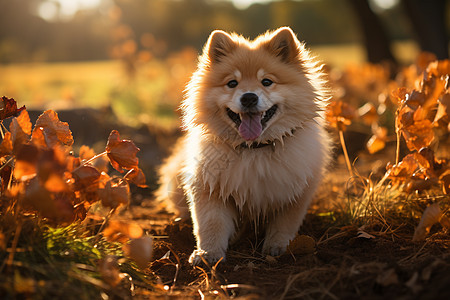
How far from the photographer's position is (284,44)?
2945 mm

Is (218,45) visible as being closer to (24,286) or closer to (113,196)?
(113,196)

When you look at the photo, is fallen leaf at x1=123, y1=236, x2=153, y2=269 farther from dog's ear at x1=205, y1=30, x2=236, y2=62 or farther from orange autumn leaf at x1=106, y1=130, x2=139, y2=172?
dog's ear at x1=205, y1=30, x2=236, y2=62

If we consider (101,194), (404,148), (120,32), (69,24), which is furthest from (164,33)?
(101,194)

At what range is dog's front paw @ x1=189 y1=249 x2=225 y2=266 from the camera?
102 inches

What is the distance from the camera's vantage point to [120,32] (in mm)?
11750

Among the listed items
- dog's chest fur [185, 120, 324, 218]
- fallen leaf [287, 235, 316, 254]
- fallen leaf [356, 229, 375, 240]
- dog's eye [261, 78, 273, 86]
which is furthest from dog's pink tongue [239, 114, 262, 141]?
fallen leaf [356, 229, 375, 240]

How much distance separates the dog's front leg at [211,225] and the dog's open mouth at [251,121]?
0.49 m

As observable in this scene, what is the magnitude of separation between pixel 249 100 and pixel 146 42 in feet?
36.2

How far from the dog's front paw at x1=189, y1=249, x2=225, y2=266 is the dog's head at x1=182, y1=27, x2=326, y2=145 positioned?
2.42 ft

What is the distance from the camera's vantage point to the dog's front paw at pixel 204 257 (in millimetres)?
2602

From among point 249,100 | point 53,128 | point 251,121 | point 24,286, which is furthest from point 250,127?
point 24,286

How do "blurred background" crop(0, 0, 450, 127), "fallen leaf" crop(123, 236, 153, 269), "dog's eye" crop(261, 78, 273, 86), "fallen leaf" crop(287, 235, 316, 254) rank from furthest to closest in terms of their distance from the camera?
1. "blurred background" crop(0, 0, 450, 127)
2. "dog's eye" crop(261, 78, 273, 86)
3. "fallen leaf" crop(287, 235, 316, 254)
4. "fallen leaf" crop(123, 236, 153, 269)

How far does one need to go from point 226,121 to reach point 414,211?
149cm

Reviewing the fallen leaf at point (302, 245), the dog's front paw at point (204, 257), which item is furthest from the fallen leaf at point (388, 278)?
the dog's front paw at point (204, 257)
